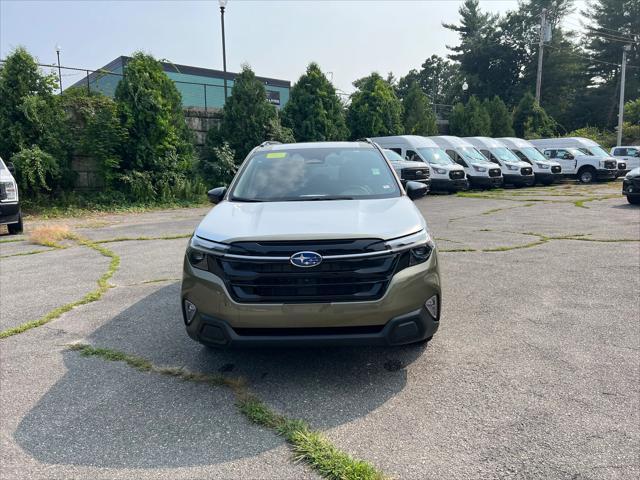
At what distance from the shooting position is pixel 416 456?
2656 mm

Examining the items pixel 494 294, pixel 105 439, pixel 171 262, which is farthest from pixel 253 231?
pixel 171 262

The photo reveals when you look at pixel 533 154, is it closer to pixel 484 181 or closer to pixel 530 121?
pixel 484 181

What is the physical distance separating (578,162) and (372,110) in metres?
10.6

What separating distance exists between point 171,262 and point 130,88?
391 inches

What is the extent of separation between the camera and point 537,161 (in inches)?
941

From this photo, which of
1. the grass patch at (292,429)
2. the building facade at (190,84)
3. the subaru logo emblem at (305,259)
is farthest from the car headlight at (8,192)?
the subaru logo emblem at (305,259)

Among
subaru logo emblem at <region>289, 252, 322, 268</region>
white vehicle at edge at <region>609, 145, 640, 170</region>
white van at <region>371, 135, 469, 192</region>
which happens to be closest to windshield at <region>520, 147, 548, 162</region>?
white van at <region>371, 135, 469, 192</region>

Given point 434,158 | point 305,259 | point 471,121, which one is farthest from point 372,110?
point 305,259

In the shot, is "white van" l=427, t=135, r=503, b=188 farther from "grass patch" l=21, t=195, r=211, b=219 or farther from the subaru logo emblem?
the subaru logo emblem

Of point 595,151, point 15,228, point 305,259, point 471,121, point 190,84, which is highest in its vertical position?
point 190,84

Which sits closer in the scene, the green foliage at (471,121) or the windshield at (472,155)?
the windshield at (472,155)

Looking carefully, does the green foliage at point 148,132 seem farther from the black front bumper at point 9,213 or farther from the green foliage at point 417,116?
the green foliage at point 417,116

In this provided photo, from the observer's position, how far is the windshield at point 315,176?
4387mm

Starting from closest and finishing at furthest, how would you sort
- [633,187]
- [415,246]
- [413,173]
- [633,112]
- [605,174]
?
[415,246], [633,187], [413,173], [605,174], [633,112]
